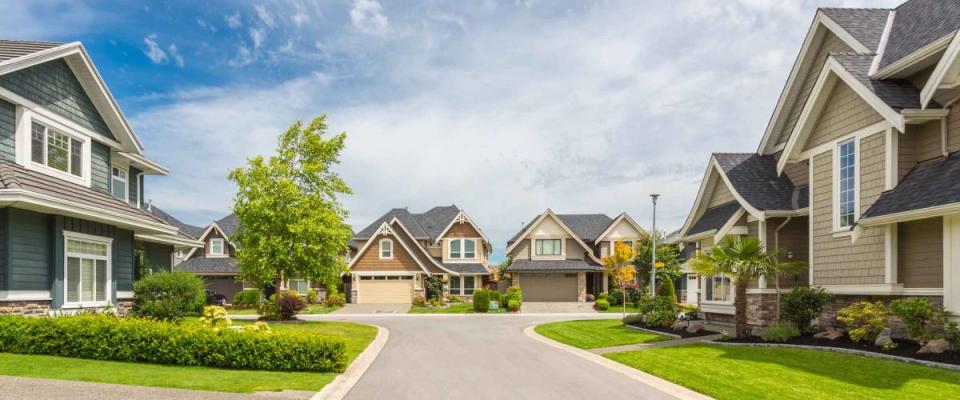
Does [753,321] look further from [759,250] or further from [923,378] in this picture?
[923,378]

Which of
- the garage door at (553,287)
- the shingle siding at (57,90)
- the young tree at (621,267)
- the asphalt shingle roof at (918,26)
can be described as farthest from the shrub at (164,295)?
the garage door at (553,287)

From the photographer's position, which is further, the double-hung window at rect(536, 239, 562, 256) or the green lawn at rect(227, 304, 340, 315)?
the double-hung window at rect(536, 239, 562, 256)

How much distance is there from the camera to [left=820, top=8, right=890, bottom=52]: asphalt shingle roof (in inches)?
771

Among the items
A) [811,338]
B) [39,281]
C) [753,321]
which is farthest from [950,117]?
[39,281]

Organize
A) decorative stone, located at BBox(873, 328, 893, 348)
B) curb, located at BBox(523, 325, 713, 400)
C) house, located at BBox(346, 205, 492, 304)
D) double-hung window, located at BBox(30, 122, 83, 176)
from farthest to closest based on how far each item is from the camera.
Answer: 1. house, located at BBox(346, 205, 492, 304)
2. double-hung window, located at BBox(30, 122, 83, 176)
3. decorative stone, located at BBox(873, 328, 893, 348)
4. curb, located at BBox(523, 325, 713, 400)

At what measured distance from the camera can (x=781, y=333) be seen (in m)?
18.2

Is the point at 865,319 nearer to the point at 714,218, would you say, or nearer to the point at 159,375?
the point at 714,218

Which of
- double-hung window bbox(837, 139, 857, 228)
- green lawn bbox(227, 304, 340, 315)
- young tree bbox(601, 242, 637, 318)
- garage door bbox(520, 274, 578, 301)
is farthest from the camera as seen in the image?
garage door bbox(520, 274, 578, 301)

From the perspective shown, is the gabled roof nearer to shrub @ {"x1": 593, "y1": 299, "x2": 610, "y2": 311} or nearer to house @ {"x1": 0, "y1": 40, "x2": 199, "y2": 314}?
house @ {"x1": 0, "y1": 40, "x2": 199, "y2": 314}

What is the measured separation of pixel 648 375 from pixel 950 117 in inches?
351

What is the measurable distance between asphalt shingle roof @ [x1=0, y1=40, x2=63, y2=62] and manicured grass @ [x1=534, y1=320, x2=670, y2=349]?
637 inches

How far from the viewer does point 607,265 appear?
48438mm

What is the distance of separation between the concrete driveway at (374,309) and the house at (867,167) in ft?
78.2

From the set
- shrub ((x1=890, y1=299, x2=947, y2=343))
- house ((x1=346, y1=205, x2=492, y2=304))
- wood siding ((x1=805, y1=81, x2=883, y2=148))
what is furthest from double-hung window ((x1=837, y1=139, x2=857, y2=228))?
house ((x1=346, y1=205, x2=492, y2=304))
